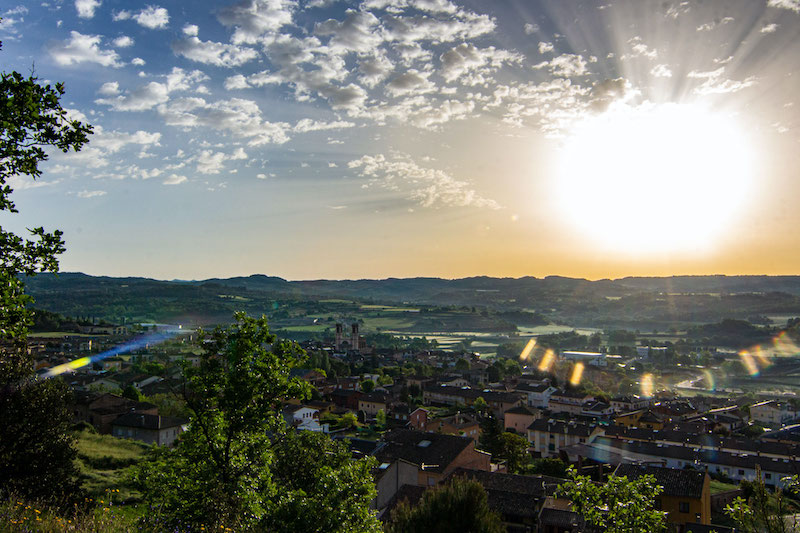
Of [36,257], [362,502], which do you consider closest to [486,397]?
[362,502]

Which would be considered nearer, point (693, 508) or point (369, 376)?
point (693, 508)

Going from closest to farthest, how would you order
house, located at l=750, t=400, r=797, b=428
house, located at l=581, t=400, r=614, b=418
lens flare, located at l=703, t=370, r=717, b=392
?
1. house, located at l=581, t=400, r=614, b=418
2. house, located at l=750, t=400, r=797, b=428
3. lens flare, located at l=703, t=370, r=717, b=392

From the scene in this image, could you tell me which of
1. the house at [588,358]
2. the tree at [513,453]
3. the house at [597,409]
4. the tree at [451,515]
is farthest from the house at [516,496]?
the house at [588,358]

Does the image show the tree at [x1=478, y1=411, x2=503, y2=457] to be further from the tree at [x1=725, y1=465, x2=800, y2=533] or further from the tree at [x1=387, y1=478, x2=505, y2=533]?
the tree at [x1=725, y1=465, x2=800, y2=533]

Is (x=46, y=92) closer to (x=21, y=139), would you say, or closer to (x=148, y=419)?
(x=21, y=139)

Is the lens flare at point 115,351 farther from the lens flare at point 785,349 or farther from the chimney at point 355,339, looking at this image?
the lens flare at point 785,349

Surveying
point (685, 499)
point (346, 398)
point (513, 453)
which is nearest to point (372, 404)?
point (346, 398)

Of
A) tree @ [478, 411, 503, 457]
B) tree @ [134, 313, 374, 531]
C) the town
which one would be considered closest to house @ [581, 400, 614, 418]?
the town
